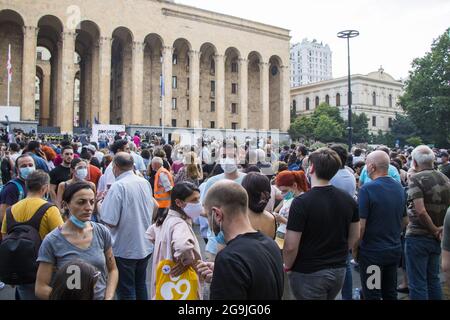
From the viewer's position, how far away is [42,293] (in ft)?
10.7

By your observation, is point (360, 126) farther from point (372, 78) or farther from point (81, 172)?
point (81, 172)

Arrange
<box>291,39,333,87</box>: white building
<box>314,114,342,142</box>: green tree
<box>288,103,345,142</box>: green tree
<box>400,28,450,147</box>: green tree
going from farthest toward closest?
<box>291,39,333,87</box>: white building → <box>314,114,342,142</box>: green tree → <box>288,103,345,142</box>: green tree → <box>400,28,450,147</box>: green tree

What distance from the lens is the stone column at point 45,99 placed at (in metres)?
48.3

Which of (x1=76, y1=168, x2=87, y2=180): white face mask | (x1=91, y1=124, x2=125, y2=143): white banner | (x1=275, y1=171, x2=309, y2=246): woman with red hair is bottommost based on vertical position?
(x1=275, y1=171, x2=309, y2=246): woman with red hair

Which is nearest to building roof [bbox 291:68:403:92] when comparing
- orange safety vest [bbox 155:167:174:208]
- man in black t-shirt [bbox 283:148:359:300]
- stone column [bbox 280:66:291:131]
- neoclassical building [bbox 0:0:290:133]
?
stone column [bbox 280:66:291:131]

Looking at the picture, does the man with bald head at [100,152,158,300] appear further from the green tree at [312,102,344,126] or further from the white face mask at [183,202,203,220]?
the green tree at [312,102,344,126]

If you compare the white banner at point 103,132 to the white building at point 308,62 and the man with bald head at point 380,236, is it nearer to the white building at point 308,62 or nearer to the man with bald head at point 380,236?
the man with bald head at point 380,236

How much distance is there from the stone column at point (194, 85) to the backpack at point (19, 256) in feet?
139

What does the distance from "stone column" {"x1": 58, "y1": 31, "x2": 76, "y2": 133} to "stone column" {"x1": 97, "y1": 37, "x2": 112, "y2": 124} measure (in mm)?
2660

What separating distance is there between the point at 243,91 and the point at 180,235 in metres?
47.2

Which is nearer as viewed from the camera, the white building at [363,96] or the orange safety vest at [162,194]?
the orange safety vest at [162,194]

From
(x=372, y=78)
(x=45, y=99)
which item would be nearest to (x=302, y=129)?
(x=372, y=78)

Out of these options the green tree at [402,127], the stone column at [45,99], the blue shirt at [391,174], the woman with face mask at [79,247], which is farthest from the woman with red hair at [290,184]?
Result: the green tree at [402,127]

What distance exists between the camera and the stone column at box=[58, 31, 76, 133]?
37.8 metres
